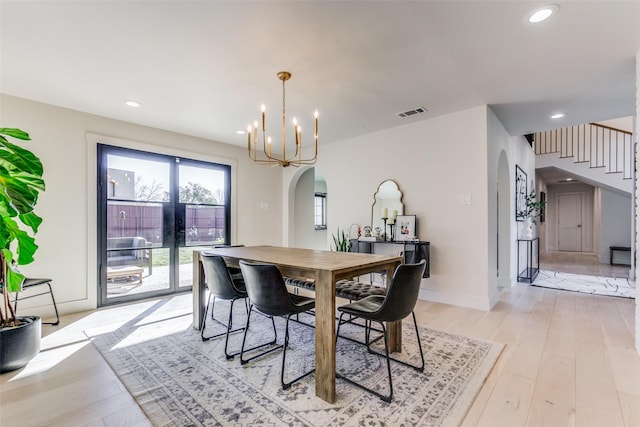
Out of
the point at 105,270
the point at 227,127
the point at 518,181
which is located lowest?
the point at 105,270

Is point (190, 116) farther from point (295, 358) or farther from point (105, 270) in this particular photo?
point (295, 358)

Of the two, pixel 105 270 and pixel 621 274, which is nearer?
pixel 105 270

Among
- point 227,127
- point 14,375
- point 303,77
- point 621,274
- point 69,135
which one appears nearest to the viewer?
point 14,375

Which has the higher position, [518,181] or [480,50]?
[480,50]

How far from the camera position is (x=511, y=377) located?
202 cm

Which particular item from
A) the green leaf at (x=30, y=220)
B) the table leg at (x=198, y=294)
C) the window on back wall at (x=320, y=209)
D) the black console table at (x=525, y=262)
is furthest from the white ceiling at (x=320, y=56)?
the window on back wall at (x=320, y=209)

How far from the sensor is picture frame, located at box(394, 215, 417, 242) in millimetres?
4082

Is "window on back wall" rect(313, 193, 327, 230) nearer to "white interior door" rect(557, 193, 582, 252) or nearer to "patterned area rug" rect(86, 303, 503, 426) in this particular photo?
"patterned area rug" rect(86, 303, 503, 426)

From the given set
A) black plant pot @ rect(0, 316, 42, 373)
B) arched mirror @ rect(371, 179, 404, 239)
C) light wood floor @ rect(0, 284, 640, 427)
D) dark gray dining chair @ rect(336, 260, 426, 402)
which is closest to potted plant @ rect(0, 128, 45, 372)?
black plant pot @ rect(0, 316, 42, 373)

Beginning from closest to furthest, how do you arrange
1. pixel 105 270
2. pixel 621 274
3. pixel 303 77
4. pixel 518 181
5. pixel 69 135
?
pixel 303 77 < pixel 69 135 < pixel 105 270 < pixel 518 181 < pixel 621 274

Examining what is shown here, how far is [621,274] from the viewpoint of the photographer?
566 cm

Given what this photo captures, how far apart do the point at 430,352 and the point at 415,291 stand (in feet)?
2.55

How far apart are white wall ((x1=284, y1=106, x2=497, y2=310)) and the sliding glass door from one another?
263 centimetres

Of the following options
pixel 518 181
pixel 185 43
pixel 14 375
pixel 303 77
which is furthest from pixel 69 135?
pixel 518 181
